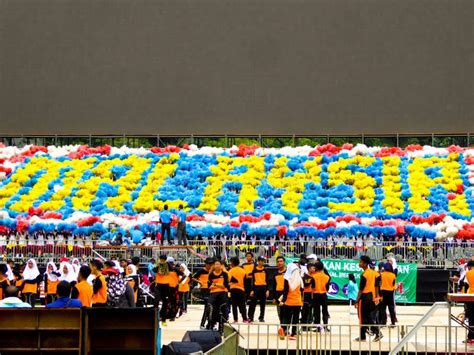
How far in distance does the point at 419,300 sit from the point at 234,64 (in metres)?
21.2

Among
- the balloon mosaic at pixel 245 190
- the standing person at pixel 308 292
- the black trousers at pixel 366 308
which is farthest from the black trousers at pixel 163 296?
the balloon mosaic at pixel 245 190

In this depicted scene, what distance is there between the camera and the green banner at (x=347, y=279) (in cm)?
3203

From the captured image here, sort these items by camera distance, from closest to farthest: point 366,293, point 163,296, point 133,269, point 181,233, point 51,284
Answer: point 366,293, point 133,269, point 163,296, point 51,284, point 181,233

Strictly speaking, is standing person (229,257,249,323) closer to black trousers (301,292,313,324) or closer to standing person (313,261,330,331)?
black trousers (301,292,313,324)

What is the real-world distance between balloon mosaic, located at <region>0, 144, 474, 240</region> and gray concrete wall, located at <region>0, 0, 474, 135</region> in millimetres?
4369

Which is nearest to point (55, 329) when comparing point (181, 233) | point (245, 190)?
point (181, 233)

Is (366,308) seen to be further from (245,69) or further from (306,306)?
(245,69)

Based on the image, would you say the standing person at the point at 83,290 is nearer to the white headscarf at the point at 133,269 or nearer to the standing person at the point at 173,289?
the white headscarf at the point at 133,269

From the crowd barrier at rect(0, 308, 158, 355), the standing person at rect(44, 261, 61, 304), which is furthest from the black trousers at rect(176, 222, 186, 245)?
the crowd barrier at rect(0, 308, 158, 355)

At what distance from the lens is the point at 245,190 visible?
1623 inches

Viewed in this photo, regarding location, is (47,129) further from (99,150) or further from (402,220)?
(402,220)

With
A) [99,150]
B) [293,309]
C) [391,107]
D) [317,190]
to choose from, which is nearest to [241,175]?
[317,190]

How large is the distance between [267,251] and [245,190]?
19.7ft

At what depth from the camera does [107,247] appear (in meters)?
34.8
